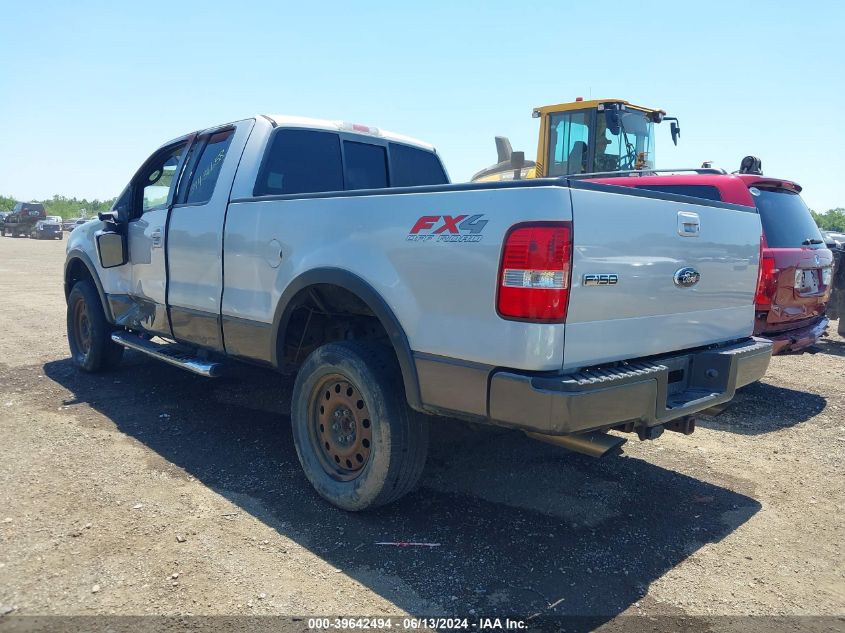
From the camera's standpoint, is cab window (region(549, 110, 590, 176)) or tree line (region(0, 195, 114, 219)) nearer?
cab window (region(549, 110, 590, 176))

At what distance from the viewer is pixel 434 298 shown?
9.90 ft

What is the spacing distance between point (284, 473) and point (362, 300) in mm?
1385

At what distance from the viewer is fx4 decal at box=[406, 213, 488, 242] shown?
2.84 m

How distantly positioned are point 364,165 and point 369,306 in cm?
230

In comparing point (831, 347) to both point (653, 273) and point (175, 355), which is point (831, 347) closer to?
point (653, 273)

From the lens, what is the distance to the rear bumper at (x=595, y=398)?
2.67 metres

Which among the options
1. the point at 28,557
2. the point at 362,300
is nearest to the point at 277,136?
the point at 362,300

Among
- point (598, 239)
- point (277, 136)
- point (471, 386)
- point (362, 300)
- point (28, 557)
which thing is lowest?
point (28, 557)

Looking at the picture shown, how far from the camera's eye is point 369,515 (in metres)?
3.58

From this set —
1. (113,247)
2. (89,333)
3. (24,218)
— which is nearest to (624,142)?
(113,247)

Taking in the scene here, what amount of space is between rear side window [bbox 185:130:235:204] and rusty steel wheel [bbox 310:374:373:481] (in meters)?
1.88

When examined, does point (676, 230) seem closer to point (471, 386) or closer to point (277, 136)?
point (471, 386)

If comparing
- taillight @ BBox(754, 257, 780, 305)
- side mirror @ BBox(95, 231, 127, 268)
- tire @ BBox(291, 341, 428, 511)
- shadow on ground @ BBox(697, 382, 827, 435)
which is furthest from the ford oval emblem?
side mirror @ BBox(95, 231, 127, 268)

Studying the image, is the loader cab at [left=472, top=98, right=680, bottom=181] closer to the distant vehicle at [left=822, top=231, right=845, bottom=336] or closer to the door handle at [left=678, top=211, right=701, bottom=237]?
the distant vehicle at [left=822, top=231, right=845, bottom=336]
